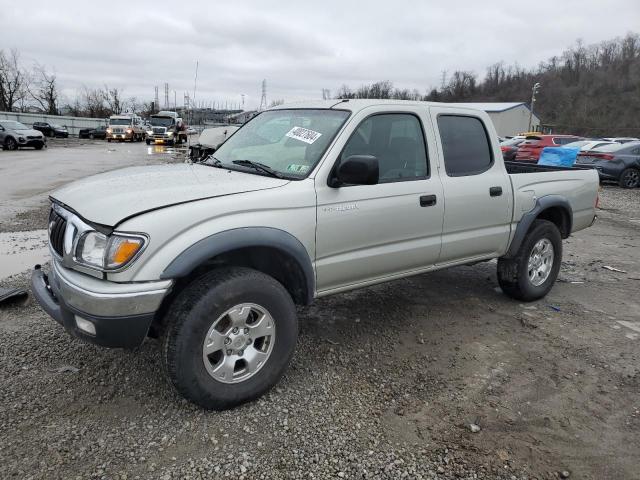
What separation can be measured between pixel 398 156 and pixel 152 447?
2556 mm

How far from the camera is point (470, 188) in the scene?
4191mm

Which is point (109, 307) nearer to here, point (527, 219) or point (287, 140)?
point (287, 140)

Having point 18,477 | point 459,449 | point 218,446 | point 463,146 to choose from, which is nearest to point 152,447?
point 218,446

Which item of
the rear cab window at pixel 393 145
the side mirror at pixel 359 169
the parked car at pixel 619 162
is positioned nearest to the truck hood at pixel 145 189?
the side mirror at pixel 359 169

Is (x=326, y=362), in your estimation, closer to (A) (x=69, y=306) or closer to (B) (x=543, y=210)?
(A) (x=69, y=306)

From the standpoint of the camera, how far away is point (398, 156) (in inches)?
152

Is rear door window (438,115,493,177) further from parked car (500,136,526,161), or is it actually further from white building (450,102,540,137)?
white building (450,102,540,137)

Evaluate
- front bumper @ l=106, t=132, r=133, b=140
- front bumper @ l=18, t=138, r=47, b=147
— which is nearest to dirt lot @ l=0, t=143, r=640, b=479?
front bumper @ l=18, t=138, r=47, b=147

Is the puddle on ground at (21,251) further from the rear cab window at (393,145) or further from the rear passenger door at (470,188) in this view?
the rear passenger door at (470,188)

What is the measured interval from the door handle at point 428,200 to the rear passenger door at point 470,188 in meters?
0.15

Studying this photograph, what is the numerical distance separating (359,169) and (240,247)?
863mm

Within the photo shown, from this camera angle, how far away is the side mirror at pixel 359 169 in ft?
10.2

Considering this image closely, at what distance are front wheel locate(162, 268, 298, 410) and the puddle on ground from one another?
11.6 ft

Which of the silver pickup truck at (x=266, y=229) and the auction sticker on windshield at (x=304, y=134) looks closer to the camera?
the silver pickup truck at (x=266, y=229)
